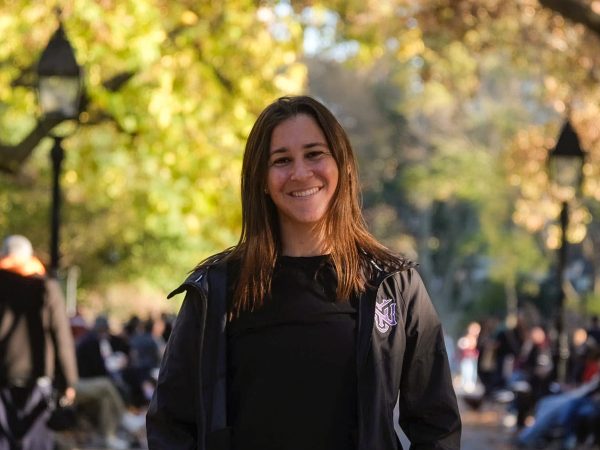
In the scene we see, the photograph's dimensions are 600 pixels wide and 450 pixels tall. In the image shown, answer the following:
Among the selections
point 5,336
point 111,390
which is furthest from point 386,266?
point 111,390

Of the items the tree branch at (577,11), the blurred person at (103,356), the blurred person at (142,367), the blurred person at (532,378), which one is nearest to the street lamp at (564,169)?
the blurred person at (532,378)

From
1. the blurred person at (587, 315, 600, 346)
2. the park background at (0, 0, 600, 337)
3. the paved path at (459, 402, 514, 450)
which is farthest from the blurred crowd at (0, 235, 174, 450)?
the blurred person at (587, 315, 600, 346)

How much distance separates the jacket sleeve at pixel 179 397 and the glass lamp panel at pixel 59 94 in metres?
10.9

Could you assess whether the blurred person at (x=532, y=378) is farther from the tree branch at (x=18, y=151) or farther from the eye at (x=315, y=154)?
the eye at (x=315, y=154)

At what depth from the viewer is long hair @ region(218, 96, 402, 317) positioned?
430 centimetres

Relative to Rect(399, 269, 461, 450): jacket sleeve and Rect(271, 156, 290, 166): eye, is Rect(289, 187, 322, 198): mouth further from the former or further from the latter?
Rect(399, 269, 461, 450): jacket sleeve

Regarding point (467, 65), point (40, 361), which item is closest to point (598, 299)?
point (467, 65)

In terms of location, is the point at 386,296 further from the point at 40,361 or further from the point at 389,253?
the point at 40,361

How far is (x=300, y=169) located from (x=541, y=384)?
1830 cm

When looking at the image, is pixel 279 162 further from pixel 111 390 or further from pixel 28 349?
pixel 111 390

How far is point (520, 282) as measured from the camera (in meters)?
60.6

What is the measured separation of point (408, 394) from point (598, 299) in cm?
4364

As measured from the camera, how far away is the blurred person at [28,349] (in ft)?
31.9

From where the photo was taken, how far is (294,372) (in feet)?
13.8
